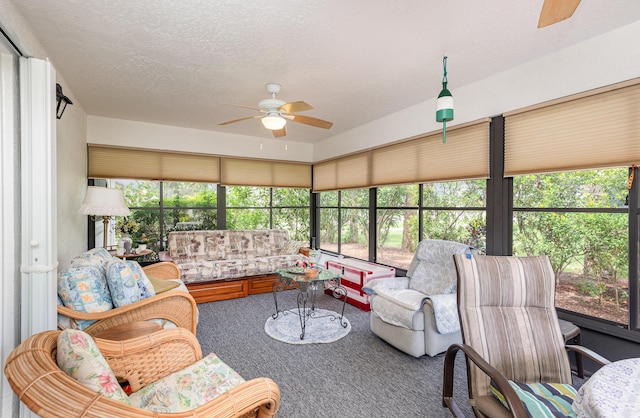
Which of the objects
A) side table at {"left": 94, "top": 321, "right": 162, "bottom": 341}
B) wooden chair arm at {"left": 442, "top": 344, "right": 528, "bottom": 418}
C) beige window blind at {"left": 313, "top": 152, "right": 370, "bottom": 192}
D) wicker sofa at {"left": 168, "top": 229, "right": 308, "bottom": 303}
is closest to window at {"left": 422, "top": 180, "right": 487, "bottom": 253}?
beige window blind at {"left": 313, "top": 152, "right": 370, "bottom": 192}

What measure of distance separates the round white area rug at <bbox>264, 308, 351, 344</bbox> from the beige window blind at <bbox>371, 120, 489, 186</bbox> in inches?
Answer: 82.0

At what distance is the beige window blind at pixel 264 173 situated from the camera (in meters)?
5.50

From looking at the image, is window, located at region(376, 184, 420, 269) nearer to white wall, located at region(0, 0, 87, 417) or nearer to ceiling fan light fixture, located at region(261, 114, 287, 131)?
ceiling fan light fixture, located at region(261, 114, 287, 131)

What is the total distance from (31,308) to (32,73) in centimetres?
127

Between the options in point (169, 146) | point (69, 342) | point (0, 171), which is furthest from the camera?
point (169, 146)

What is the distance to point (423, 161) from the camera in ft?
12.8

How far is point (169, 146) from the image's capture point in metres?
4.96

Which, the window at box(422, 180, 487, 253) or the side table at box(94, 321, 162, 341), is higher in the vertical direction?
the window at box(422, 180, 487, 253)

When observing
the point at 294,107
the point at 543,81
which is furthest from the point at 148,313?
the point at 543,81

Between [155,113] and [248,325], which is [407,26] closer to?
[248,325]

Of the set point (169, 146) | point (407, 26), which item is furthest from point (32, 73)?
point (169, 146)

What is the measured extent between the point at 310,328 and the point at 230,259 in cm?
231

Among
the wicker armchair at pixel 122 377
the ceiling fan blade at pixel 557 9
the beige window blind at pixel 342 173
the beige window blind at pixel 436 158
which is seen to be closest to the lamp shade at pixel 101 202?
the wicker armchair at pixel 122 377

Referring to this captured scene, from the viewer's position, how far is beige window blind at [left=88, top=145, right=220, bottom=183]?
14.9 ft
